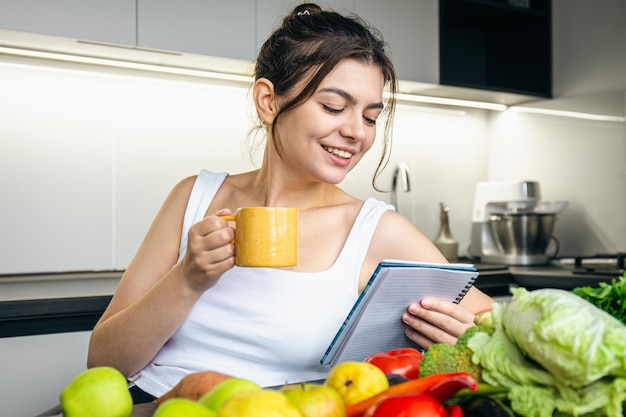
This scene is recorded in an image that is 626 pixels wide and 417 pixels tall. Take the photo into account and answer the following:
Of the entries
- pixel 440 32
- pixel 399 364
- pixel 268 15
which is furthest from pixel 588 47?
pixel 399 364

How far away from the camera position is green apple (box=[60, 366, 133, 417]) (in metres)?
0.79

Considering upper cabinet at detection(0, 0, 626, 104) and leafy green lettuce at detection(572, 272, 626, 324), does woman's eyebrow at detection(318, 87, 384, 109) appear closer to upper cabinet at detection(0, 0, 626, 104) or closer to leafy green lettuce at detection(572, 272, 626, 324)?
leafy green lettuce at detection(572, 272, 626, 324)

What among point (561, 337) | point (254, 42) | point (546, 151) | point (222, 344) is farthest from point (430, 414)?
point (546, 151)

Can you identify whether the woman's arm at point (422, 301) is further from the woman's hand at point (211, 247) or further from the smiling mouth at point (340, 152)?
the woman's hand at point (211, 247)

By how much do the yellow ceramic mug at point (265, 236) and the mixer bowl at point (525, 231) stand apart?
2374 mm

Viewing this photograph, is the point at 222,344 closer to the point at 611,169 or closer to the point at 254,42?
the point at 254,42

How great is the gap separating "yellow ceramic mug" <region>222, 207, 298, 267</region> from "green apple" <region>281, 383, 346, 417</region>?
396 mm

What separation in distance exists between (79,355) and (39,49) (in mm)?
1087

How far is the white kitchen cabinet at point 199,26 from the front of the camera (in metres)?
2.54

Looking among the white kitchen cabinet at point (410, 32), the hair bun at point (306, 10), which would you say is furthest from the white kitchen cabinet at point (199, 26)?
the hair bun at point (306, 10)

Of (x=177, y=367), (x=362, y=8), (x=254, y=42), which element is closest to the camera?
(x=177, y=367)

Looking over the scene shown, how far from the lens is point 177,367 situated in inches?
54.8

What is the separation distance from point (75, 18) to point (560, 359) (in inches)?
84.1

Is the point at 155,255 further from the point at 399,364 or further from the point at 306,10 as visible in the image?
the point at 399,364
